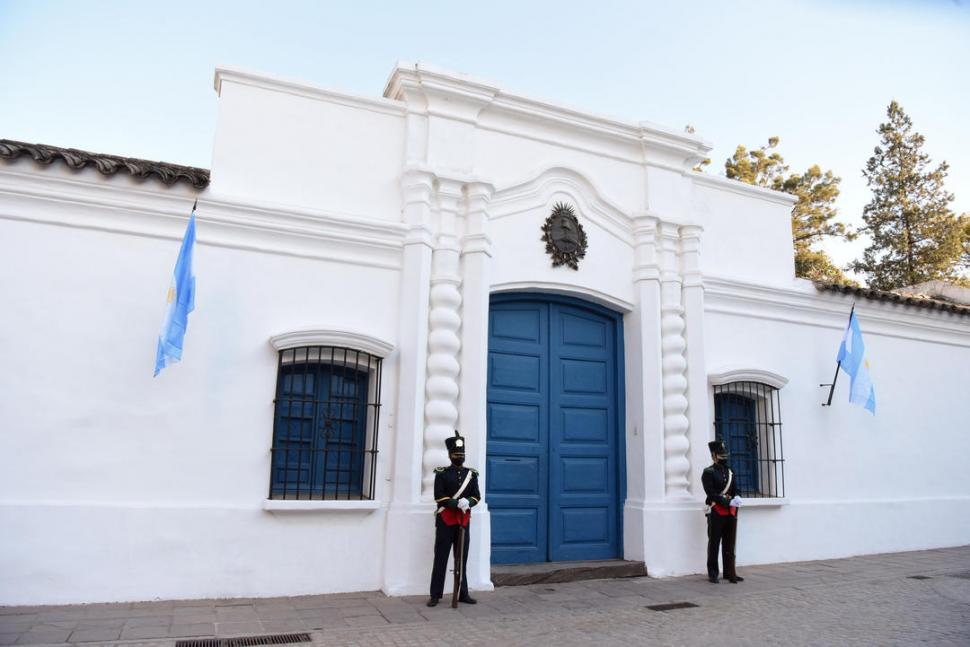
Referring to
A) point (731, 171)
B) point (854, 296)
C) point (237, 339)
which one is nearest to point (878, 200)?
point (731, 171)

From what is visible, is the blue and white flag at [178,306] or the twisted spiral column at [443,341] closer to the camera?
the blue and white flag at [178,306]

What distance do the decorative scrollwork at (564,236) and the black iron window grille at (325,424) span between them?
8.57ft

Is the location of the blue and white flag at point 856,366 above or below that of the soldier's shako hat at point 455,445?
above

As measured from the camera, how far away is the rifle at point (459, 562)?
21.6 ft

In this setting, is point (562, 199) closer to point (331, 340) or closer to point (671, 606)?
point (331, 340)

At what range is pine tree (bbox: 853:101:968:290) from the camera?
22859 millimetres

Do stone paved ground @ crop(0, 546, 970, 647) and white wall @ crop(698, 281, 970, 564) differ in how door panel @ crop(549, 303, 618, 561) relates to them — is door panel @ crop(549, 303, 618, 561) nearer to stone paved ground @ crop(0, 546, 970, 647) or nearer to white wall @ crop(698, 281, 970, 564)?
stone paved ground @ crop(0, 546, 970, 647)

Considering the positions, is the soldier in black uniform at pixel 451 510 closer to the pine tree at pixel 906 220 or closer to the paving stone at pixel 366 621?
the paving stone at pixel 366 621

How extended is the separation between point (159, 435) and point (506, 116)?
533cm

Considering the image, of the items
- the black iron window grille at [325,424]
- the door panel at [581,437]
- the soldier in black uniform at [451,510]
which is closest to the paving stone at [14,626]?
the black iron window grille at [325,424]

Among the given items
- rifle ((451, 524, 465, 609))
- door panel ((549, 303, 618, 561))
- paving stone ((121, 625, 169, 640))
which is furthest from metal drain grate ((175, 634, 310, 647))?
door panel ((549, 303, 618, 561))

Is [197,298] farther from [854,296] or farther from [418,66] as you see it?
[854,296]

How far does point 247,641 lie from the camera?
5.39 metres

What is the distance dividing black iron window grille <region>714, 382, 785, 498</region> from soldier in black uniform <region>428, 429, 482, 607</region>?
422 cm
